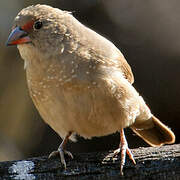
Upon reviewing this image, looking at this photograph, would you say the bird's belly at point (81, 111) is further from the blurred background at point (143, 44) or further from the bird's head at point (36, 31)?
the blurred background at point (143, 44)

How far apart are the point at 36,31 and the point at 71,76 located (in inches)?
21.7

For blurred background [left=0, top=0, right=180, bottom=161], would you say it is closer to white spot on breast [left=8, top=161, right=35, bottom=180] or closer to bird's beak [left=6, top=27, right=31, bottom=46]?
bird's beak [left=6, top=27, right=31, bottom=46]

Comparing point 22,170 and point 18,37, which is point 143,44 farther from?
point 22,170

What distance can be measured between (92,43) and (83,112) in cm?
65

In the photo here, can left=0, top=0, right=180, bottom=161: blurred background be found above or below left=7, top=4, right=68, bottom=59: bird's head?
below

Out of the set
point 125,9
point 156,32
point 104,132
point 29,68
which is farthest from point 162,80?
point 29,68

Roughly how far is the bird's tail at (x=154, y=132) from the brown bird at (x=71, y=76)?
2.43ft

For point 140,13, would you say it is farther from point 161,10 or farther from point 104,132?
point 104,132

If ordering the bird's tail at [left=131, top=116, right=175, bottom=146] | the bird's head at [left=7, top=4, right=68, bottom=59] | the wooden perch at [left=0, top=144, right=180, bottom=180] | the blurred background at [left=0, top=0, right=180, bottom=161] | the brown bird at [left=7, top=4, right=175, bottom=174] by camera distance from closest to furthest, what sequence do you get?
the wooden perch at [left=0, top=144, right=180, bottom=180] < the brown bird at [left=7, top=4, right=175, bottom=174] < the bird's head at [left=7, top=4, right=68, bottom=59] < the bird's tail at [left=131, top=116, right=175, bottom=146] < the blurred background at [left=0, top=0, right=180, bottom=161]

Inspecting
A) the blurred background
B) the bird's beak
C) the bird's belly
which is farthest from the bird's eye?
the blurred background

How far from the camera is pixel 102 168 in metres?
3.86

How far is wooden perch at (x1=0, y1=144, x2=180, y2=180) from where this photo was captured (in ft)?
12.4

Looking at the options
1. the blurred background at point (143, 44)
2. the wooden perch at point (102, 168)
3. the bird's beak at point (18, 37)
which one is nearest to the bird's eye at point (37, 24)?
the bird's beak at point (18, 37)

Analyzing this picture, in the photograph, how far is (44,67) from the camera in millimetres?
4387
